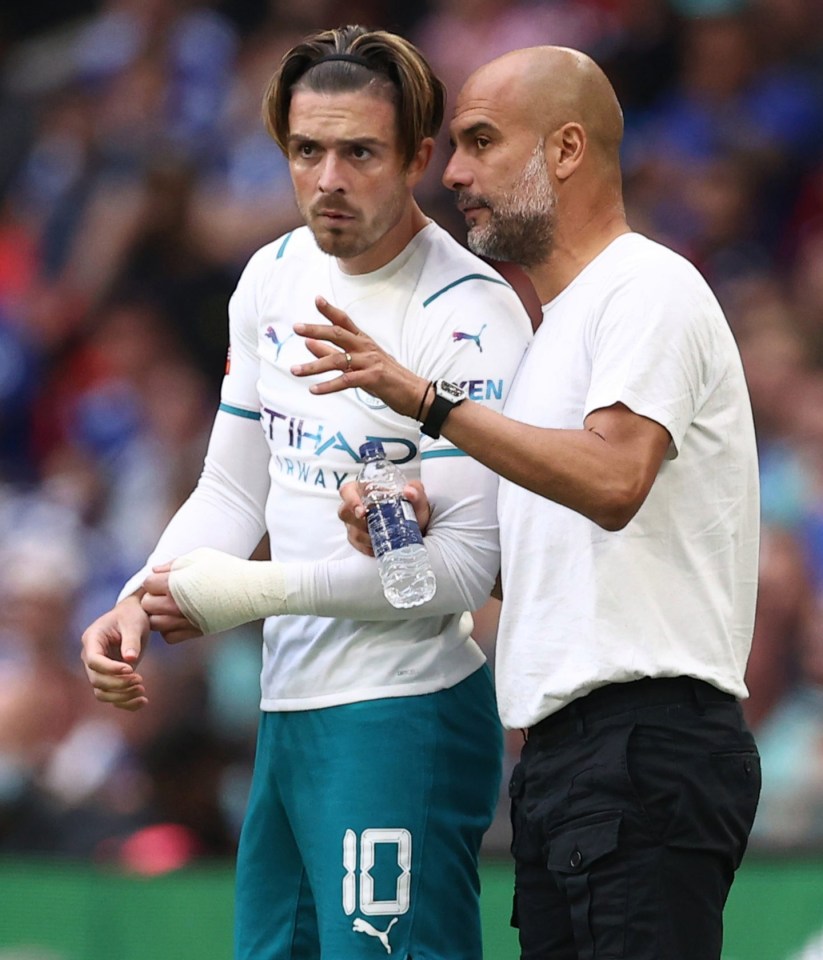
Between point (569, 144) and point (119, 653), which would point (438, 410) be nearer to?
point (569, 144)

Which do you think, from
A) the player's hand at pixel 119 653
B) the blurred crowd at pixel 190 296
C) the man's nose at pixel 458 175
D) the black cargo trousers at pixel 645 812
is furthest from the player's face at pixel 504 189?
the blurred crowd at pixel 190 296

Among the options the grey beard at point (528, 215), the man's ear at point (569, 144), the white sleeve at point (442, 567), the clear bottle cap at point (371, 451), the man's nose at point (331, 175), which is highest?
the man's ear at point (569, 144)

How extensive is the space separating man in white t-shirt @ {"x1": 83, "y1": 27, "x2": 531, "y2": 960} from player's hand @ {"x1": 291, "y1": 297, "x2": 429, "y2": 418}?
36 centimetres

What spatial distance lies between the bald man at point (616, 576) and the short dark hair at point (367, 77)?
0.26 m

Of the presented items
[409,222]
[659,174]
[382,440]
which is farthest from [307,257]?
[659,174]

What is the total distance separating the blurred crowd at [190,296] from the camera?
19.2 feet

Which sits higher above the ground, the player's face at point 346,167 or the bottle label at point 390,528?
the player's face at point 346,167

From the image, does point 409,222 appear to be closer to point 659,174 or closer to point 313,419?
point 313,419

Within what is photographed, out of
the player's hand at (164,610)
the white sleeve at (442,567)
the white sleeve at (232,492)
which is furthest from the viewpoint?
the white sleeve at (232,492)

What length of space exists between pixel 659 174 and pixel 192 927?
3.37m

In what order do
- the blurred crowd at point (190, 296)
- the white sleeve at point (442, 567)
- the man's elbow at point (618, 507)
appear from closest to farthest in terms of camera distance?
the man's elbow at point (618, 507), the white sleeve at point (442, 567), the blurred crowd at point (190, 296)

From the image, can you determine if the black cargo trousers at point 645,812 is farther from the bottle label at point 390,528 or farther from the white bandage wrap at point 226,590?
the white bandage wrap at point 226,590

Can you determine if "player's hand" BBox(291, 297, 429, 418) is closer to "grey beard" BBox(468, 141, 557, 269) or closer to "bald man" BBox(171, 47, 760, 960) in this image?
"bald man" BBox(171, 47, 760, 960)

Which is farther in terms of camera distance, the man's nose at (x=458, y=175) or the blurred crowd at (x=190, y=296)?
the blurred crowd at (x=190, y=296)
